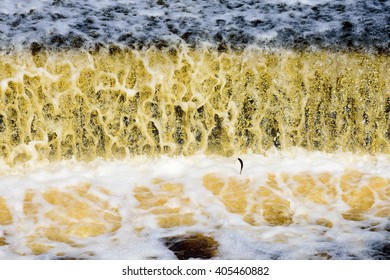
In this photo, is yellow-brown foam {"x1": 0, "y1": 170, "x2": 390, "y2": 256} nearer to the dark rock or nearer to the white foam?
the white foam

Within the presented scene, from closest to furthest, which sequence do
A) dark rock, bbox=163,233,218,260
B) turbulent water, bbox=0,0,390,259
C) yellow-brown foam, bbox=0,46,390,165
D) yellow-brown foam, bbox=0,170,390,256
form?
dark rock, bbox=163,233,218,260
yellow-brown foam, bbox=0,170,390,256
turbulent water, bbox=0,0,390,259
yellow-brown foam, bbox=0,46,390,165

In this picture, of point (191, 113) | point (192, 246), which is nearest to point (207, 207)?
point (192, 246)

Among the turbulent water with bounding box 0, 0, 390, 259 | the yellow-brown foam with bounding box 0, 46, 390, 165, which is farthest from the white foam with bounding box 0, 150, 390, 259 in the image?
the yellow-brown foam with bounding box 0, 46, 390, 165

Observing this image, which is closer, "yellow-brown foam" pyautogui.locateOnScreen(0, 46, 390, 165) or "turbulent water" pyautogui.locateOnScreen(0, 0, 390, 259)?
"turbulent water" pyautogui.locateOnScreen(0, 0, 390, 259)

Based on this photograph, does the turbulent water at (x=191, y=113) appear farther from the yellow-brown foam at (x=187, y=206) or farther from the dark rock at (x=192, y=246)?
the dark rock at (x=192, y=246)

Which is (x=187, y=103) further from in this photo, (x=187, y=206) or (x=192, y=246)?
(x=192, y=246)

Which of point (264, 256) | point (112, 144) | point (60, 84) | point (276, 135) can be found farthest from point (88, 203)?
point (276, 135)

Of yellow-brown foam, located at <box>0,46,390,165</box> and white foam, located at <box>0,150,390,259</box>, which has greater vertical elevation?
yellow-brown foam, located at <box>0,46,390,165</box>

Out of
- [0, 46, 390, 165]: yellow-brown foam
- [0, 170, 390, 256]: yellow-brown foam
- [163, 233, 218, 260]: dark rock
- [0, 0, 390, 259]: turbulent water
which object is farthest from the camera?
[0, 46, 390, 165]: yellow-brown foam
